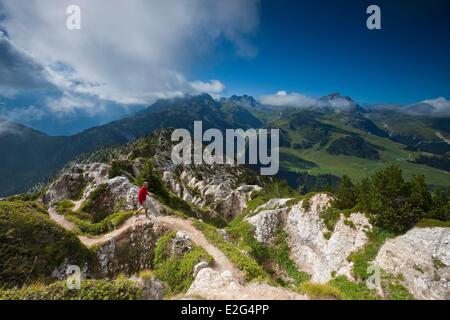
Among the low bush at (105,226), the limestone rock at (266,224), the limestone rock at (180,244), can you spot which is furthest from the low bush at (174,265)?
the limestone rock at (266,224)

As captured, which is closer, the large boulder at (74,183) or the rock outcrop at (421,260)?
the rock outcrop at (421,260)

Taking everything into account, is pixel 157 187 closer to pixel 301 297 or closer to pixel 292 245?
pixel 292 245

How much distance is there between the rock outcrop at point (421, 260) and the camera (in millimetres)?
27969

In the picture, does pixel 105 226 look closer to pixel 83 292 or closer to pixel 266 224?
pixel 83 292

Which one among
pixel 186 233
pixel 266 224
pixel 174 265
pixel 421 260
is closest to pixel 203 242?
pixel 186 233

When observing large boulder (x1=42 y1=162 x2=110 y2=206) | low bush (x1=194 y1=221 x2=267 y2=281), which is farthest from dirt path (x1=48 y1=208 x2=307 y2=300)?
large boulder (x1=42 y1=162 x2=110 y2=206)

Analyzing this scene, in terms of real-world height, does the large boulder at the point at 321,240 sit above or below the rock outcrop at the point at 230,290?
below

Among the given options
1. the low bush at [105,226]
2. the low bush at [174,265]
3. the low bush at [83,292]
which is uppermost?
the low bush at [83,292]

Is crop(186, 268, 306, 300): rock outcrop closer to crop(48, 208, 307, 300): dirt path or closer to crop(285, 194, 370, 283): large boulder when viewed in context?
crop(48, 208, 307, 300): dirt path

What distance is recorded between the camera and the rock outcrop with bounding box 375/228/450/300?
91.8 ft

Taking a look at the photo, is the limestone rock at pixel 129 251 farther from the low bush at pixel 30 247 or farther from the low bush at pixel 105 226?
the low bush at pixel 105 226

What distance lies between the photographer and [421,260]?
3034 cm

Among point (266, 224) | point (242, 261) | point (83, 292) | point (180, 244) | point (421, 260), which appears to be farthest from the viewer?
point (266, 224)

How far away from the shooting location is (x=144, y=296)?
15523 mm
